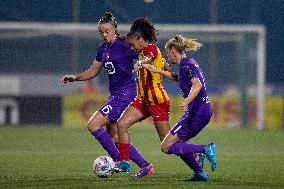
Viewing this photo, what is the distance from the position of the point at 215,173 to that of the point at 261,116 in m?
14.2

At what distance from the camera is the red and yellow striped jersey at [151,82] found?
41.8 ft

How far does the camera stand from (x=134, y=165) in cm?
1497

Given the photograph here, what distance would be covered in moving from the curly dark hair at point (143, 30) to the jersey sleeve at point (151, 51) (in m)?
0.11

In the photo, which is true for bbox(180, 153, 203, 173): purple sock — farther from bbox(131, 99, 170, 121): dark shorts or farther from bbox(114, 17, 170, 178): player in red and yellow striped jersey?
bbox(131, 99, 170, 121): dark shorts

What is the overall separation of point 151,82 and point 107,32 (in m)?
0.93

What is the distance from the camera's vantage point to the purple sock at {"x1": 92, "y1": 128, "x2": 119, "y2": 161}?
12.8 metres

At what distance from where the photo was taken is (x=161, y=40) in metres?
29.5

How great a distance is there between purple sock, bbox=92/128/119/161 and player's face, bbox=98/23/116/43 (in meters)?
1.26

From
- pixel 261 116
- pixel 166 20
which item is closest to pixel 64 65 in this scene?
pixel 261 116

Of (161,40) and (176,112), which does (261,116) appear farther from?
(161,40)

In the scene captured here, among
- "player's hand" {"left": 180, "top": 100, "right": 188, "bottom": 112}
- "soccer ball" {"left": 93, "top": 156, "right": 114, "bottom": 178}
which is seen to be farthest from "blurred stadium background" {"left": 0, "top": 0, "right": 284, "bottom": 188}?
"player's hand" {"left": 180, "top": 100, "right": 188, "bottom": 112}

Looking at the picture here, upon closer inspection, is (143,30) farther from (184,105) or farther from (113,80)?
(184,105)

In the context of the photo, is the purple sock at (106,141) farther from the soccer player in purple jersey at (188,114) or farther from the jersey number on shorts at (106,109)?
the soccer player in purple jersey at (188,114)

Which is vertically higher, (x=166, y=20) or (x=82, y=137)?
(x=166, y=20)
